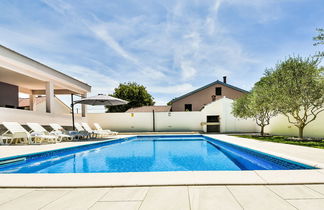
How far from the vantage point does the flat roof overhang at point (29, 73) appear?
9426 millimetres

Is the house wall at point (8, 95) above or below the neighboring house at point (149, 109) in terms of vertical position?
above

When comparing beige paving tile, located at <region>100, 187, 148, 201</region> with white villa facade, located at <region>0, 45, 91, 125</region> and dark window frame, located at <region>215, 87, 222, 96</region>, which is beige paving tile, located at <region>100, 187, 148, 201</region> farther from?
dark window frame, located at <region>215, 87, 222, 96</region>

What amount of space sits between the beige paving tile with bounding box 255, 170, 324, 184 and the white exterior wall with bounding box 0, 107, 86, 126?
11197 millimetres

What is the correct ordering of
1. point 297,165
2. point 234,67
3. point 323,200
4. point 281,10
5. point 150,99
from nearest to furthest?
point 323,200
point 297,165
point 281,10
point 234,67
point 150,99

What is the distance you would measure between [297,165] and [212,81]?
20947 millimetres

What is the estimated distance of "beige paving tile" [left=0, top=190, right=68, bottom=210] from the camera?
7.17 feet

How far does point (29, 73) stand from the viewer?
11000 mm

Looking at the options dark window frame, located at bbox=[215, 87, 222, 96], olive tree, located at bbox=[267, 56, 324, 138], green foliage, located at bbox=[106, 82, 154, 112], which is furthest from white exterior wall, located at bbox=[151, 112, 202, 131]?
green foliage, located at bbox=[106, 82, 154, 112]

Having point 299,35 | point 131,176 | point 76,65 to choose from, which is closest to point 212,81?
point 299,35

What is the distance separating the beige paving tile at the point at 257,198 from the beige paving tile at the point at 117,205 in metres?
1.20

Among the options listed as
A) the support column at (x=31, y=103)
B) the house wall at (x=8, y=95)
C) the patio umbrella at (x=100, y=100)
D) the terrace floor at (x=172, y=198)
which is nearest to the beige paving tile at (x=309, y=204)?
the terrace floor at (x=172, y=198)

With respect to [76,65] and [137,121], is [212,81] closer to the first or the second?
[137,121]

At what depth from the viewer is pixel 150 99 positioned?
36500mm

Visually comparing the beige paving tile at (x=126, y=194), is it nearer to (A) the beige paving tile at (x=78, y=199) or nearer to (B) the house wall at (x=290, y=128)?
(A) the beige paving tile at (x=78, y=199)
